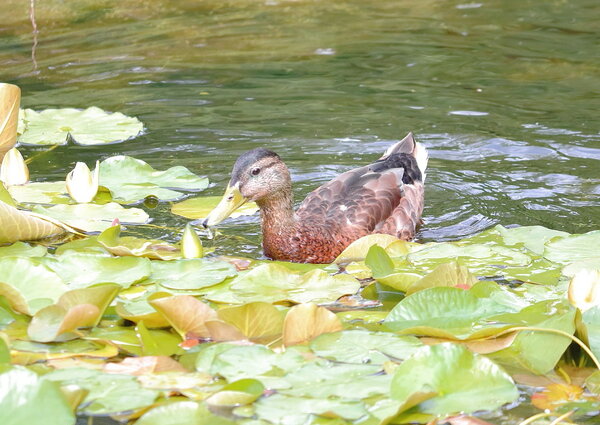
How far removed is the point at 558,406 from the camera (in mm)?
3689

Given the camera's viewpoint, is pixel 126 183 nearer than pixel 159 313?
No

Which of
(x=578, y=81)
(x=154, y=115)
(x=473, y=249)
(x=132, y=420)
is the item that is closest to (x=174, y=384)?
(x=132, y=420)

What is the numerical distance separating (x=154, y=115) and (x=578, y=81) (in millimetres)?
3759

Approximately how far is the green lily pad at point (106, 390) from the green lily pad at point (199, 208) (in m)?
2.69

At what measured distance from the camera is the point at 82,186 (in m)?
6.16

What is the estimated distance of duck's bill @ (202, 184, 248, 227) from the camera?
18.5ft

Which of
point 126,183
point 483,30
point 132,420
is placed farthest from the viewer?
point 483,30

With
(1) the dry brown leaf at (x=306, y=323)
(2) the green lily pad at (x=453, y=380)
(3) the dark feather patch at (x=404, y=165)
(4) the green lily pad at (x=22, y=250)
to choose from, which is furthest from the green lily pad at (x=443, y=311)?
(3) the dark feather patch at (x=404, y=165)

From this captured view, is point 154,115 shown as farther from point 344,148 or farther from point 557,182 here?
point 557,182

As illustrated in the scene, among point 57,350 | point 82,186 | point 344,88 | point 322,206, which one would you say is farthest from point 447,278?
point 344,88

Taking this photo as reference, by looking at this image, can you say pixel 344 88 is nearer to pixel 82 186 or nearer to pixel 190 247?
pixel 82 186

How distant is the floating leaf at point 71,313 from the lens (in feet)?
13.0

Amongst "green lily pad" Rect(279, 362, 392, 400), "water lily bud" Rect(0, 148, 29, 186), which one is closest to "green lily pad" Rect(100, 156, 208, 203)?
"water lily bud" Rect(0, 148, 29, 186)

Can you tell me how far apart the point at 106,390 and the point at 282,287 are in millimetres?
1186
